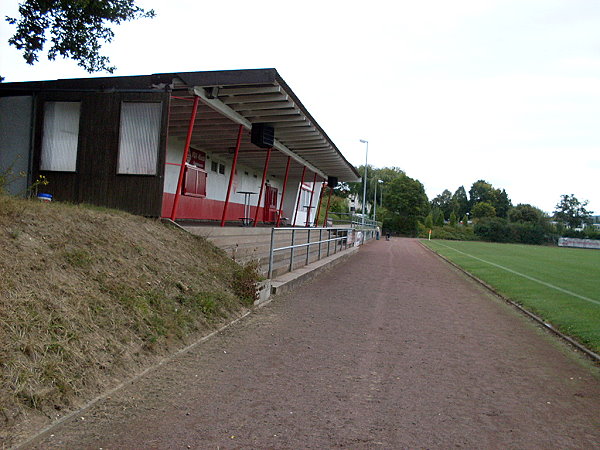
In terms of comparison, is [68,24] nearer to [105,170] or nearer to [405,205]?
[105,170]

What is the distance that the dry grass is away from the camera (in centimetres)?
374

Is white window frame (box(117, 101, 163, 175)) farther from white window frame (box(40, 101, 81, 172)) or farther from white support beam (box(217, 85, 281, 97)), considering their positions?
white support beam (box(217, 85, 281, 97))

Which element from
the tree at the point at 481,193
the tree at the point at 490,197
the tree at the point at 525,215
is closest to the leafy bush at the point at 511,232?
the tree at the point at 525,215

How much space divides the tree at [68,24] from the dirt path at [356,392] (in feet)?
39.0

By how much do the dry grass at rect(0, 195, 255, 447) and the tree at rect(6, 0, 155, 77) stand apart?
10.1 metres

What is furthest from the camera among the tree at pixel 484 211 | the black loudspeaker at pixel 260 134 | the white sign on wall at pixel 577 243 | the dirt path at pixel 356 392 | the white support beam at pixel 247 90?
the tree at pixel 484 211

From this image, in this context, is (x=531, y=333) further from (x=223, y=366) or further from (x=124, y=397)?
(x=124, y=397)

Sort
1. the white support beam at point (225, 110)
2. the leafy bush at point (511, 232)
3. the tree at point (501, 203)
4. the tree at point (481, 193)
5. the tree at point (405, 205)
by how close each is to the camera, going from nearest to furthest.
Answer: the white support beam at point (225, 110)
the tree at point (405, 205)
the leafy bush at point (511, 232)
the tree at point (501, 203)
the tree at point (481, 193)

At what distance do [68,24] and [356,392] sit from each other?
15.8 m

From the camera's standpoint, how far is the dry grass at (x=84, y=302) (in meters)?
3.74

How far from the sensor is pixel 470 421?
162 inches

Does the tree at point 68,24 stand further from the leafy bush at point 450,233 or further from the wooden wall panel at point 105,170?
the leafy bush at point 450,233

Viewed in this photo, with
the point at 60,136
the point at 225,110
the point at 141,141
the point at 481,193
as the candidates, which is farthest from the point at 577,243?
the point at 60,136

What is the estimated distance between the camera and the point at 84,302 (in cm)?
491
